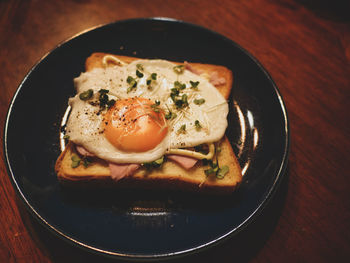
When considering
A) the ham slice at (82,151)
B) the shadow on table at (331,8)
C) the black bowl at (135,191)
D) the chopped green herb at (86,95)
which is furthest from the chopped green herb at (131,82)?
the shadow on table at (331,8)

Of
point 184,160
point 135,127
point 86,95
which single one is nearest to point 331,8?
point 184,160

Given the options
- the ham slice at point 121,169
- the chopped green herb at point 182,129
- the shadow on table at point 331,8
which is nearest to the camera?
the ham slice at point 121,169

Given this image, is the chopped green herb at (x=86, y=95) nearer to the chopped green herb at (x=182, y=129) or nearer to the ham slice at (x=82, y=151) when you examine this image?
the ham slice at (x=82, y=151)

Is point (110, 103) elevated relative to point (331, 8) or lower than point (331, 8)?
lower

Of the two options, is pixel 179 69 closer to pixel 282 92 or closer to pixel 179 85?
pixel 179 85

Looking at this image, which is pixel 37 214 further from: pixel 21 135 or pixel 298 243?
pixel 298 243

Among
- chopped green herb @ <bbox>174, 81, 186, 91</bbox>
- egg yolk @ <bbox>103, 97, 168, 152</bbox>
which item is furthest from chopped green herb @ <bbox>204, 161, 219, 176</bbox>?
chopped green herb @ <bbox>174, 81, 186, 91</bbox>
